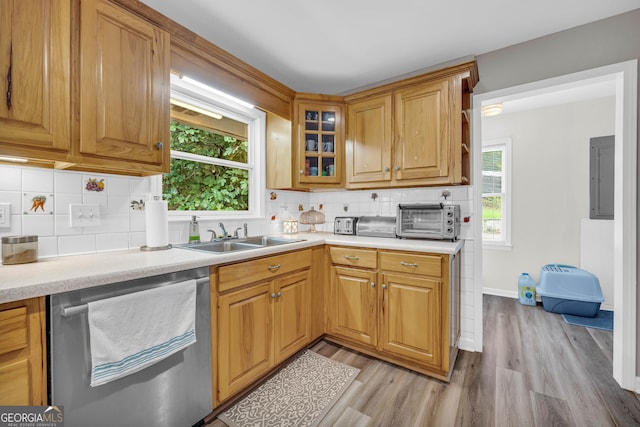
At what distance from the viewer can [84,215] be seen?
146cm

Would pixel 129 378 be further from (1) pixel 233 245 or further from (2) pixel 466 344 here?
(2) pixel 466 344

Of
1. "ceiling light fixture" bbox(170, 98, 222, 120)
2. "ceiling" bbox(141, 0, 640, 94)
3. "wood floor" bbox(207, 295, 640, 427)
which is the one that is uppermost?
"ceiling" bbox(141, 0, 640, 94)

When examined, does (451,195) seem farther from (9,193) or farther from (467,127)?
(9,193)

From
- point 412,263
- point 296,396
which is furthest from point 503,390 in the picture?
point 296,396

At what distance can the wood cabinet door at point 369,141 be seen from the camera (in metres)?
2.32

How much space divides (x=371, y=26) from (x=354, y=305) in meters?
2.07

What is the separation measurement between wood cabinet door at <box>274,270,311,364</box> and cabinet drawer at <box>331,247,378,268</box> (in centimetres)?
28

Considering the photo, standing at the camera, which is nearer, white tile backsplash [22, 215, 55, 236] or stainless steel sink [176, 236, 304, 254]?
white tile backsplash [22, 215, 55, 236]

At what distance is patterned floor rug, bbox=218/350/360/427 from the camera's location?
4.75 feet

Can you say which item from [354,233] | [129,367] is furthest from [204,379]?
[354,233]

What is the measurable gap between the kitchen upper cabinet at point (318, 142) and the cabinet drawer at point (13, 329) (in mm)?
1930

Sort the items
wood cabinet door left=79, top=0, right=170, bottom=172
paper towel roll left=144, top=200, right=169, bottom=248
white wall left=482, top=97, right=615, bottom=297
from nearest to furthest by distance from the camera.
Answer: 1. wood cabinet door left=79, top=0, right=170, bottom=172
2. paper towel roll left=144, top=200, right=169, bottom=248
3. white wall left=482, top=97, right=615, bottom=297

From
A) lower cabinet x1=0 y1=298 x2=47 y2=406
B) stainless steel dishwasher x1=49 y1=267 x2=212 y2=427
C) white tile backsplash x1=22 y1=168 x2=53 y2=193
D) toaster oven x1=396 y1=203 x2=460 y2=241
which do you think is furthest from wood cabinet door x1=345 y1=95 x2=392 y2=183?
lower cabinet x1=0 y1=298 x2=47 y2=406

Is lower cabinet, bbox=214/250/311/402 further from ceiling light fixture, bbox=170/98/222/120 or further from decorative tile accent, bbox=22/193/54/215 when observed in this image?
ceiling light fixture, bbox=170/98/222/120
